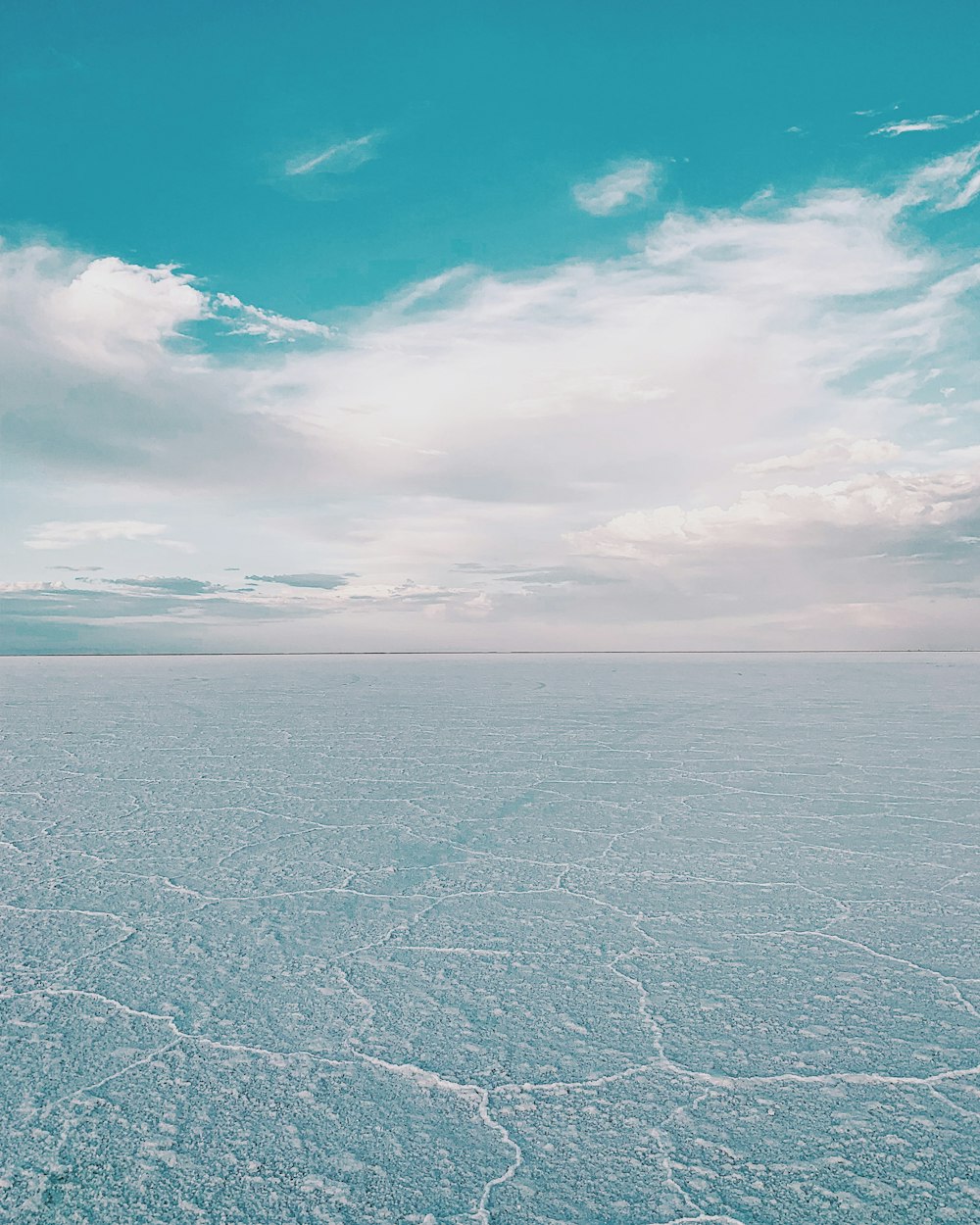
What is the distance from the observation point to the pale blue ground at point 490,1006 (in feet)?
5.18

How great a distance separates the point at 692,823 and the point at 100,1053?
3.26m

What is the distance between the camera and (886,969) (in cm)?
256

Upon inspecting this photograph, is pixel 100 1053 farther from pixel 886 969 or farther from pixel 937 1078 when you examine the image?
pixel 886 969

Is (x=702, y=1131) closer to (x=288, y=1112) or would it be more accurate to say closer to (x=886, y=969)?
(x=288, y=1112)

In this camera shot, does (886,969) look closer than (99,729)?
Yes

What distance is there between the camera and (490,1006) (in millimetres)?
2305

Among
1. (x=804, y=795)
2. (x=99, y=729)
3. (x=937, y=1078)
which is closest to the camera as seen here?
(x=937, y=1078)

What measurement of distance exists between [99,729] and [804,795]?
7604 millimetres

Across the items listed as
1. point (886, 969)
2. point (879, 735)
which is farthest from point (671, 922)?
point (879, 735)

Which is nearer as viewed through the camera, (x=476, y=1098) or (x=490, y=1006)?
(x=476, y=1098)

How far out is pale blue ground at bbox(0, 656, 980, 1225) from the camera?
158 centimetres

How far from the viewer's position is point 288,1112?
5.88 feet

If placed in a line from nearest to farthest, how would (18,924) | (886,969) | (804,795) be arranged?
1. (886,969)
2. (18,924)
3. (804,795)

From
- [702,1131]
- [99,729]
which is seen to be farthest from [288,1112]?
[99,729]
